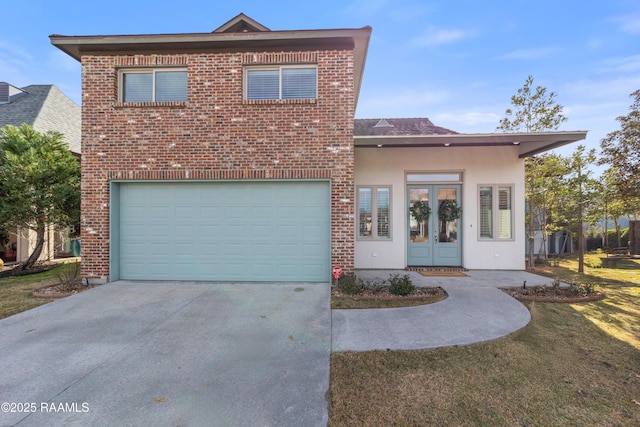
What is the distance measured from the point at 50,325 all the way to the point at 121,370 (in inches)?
91.4

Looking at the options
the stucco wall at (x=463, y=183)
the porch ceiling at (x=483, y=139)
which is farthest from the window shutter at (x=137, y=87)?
the stucco wall at (x=463, y=183)

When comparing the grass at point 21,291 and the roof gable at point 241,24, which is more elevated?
the roof gable at point 241,24

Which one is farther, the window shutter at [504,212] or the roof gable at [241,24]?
the window shutter at [504,212]

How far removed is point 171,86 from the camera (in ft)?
22.0

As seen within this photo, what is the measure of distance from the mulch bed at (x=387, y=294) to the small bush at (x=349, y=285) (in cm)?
7

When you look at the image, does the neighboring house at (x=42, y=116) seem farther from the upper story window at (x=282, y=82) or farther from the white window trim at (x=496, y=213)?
the white window trim at (x=496, y=213)

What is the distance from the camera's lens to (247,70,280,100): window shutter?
657 cm

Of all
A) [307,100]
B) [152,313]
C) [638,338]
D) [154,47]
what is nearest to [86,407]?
[152,313]

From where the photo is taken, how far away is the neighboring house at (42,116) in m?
10.4

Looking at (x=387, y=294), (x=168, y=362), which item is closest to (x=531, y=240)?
(x=387, y=294)

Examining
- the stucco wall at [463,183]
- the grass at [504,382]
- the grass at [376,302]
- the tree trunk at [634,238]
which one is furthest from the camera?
the tree trunk at [634,238]

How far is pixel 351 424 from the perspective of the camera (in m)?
2.25

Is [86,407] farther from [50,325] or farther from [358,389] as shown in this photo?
[50,325]

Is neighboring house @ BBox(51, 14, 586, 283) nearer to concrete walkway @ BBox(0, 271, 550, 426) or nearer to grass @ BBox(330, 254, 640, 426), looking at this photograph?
concrete walkway @ BBox(0, 271, 550, 426)
